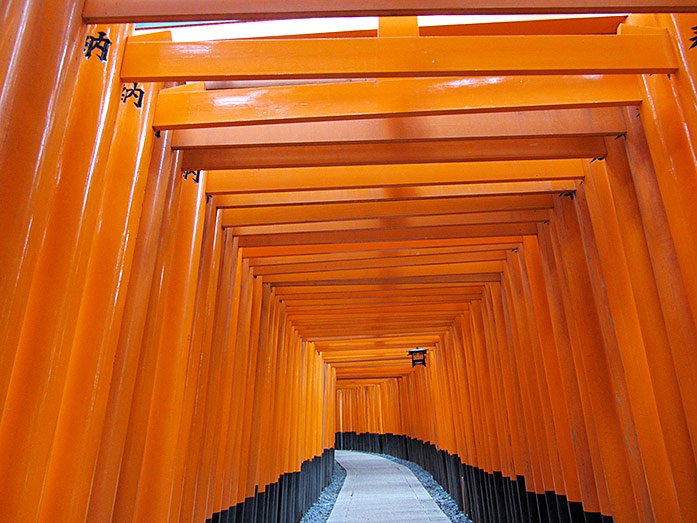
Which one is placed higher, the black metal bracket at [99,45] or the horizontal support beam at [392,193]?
the horizontal support beam at [392,193]

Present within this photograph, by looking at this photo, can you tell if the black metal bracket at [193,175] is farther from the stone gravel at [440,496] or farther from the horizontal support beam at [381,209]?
the stone gravel at [440,496]

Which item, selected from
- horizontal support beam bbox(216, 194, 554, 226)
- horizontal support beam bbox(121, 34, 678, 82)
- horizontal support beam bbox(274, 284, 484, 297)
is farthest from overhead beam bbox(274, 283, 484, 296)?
horizontal support beam bbox(121, 34, 678, 82)

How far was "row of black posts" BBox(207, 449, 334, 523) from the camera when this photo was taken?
22.9ft

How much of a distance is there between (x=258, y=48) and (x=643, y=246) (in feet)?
10.2

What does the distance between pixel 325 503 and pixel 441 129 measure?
40.8 feet

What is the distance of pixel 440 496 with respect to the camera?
46.5 ft

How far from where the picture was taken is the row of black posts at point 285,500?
22.9 feet

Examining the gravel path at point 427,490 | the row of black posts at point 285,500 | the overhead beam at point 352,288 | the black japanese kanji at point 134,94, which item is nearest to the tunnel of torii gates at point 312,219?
the black japanese kanji at point 134,94

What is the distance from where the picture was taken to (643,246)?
13.4ft

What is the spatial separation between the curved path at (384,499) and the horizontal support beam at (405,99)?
9282 millimetres

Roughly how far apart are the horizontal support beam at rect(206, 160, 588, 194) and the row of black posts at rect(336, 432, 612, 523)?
3273 mm

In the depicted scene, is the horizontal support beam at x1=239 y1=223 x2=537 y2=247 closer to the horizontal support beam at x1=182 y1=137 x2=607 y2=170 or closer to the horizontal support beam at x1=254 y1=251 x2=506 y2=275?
the horizontal support beam at x1=254 y1=251 x2=506 y2=275

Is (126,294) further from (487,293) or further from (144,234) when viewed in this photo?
(487,293)

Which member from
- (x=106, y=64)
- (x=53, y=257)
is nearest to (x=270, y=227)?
(x=106, y=64)
